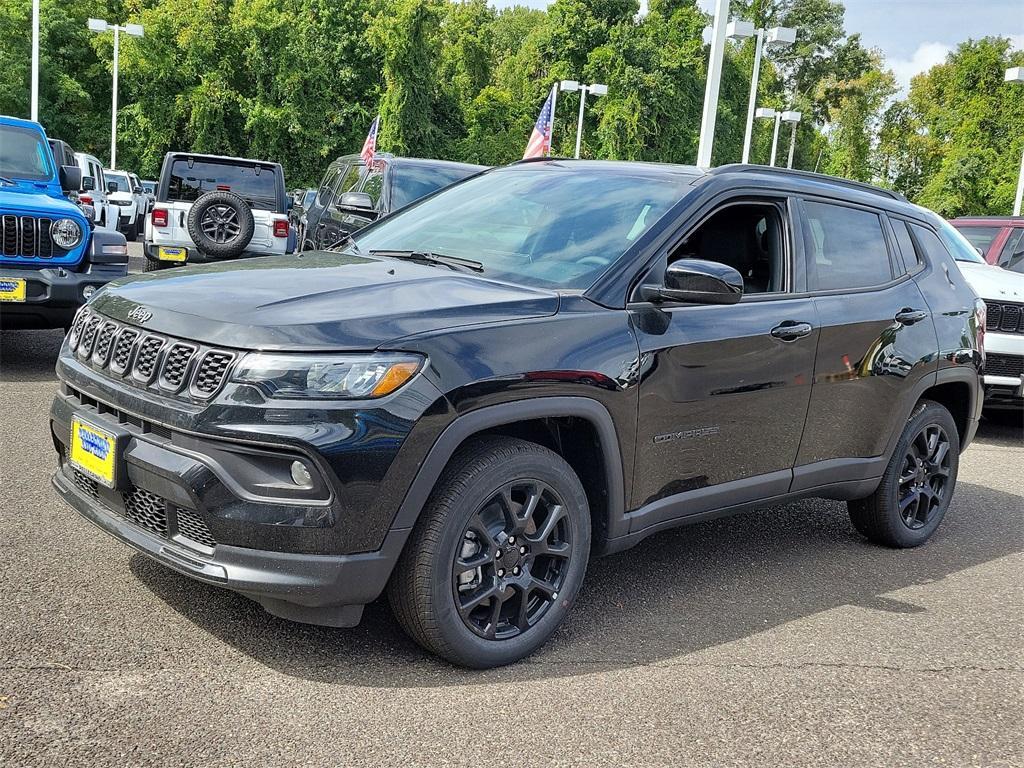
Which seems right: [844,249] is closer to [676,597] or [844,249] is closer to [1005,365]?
[676,597]

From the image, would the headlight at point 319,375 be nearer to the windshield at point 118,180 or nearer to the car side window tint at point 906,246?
the car side window tint at point 906,246

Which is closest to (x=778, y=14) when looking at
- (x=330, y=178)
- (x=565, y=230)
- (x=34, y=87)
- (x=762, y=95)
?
(x=762, y=95)

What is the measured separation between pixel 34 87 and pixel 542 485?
28954 mm

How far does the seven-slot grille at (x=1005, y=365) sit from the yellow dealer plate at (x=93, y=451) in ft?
24.8

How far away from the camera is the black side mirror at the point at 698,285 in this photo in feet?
12.5

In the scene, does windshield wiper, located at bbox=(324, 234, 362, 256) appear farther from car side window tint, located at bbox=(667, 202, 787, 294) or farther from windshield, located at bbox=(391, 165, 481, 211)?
windshield, located at bbox=(391, 165, 481, 211)

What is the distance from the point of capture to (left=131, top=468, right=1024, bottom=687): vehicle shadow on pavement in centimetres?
357

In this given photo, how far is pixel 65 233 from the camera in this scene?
8.19 meters

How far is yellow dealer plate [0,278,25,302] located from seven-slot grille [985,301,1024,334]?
7.84m

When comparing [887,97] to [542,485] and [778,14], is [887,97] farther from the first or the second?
[542,485]

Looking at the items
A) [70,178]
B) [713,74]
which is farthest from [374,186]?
[713,74]

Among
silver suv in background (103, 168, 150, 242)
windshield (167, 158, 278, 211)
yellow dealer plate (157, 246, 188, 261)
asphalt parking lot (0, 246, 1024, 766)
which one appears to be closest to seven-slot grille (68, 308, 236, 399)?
asphalt parking lot (0, 246, 1024, 766)

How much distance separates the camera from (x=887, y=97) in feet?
211

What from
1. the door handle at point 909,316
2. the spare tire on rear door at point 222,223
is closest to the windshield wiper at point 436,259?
the door handle at point 909,316
